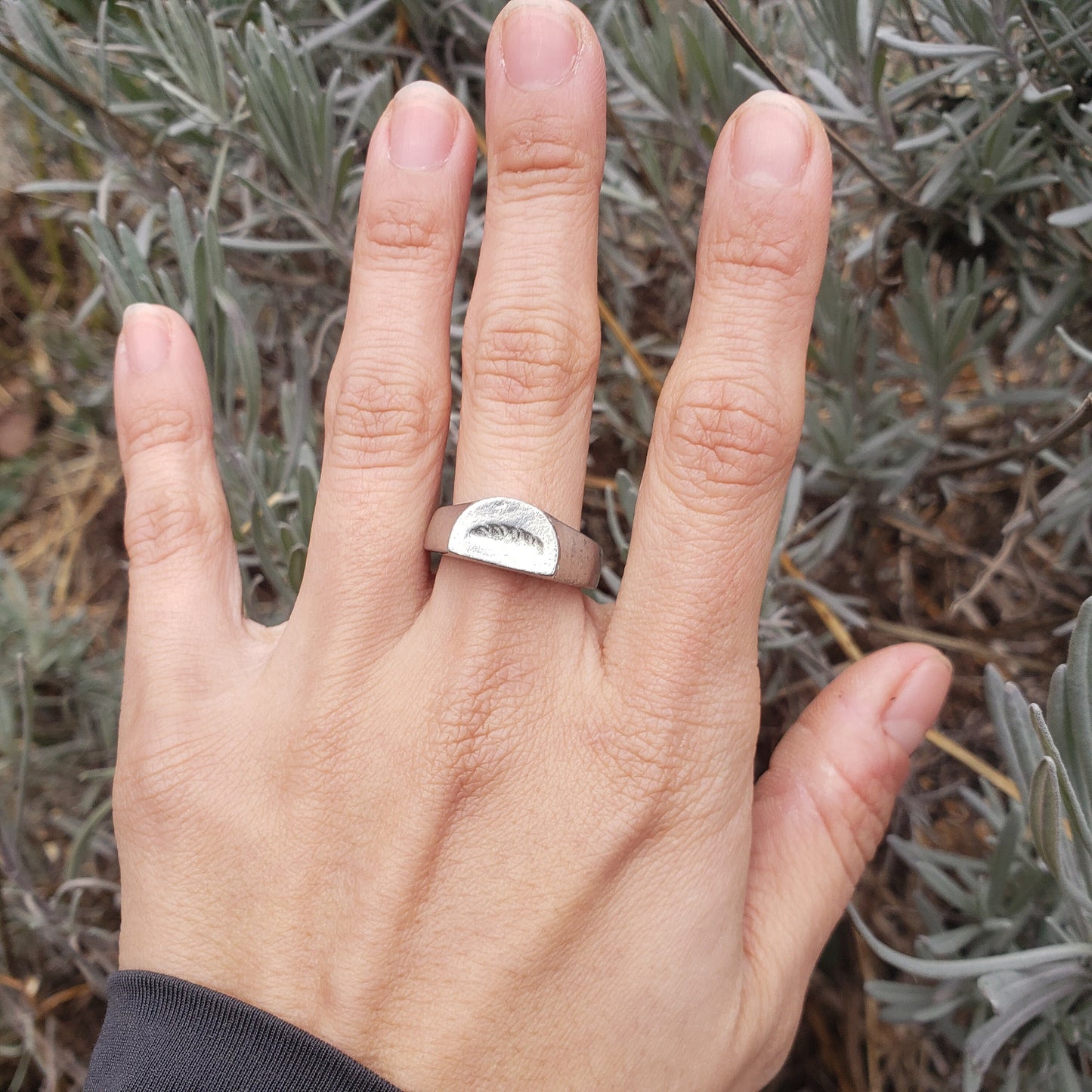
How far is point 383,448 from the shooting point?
1.22 m

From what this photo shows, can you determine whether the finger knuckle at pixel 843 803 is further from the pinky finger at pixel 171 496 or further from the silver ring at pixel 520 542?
the pinky finger at pixel 171 496

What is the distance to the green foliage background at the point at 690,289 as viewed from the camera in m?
1.33

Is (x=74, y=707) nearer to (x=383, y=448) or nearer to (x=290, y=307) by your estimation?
(x=290, y=307)

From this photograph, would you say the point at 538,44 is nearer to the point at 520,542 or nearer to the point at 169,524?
the point at 520,542

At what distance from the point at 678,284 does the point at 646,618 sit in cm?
109

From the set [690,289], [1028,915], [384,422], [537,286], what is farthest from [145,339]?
[1028,915]

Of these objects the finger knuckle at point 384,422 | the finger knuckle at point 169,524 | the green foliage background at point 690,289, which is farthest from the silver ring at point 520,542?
the finger knuckle at point 169,524

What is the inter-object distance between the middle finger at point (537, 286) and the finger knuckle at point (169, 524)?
43cm

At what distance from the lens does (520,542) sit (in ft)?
3.57

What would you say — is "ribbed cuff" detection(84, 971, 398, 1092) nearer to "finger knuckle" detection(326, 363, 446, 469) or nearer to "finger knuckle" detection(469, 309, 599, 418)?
"finger knuckle" detection(326, 363, 446, 469)

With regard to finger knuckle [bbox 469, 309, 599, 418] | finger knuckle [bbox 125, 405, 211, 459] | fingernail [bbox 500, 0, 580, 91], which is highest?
fingernail [bbox 500, 0, 580, 91]

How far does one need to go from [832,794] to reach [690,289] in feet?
3.62

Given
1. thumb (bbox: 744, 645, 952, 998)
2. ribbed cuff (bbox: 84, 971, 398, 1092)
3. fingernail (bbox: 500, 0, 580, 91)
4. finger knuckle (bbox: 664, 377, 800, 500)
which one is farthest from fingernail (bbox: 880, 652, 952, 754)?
fingernail (bbox: 500, 0, 580, 91)

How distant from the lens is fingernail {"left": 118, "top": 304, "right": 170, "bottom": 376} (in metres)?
1.34
